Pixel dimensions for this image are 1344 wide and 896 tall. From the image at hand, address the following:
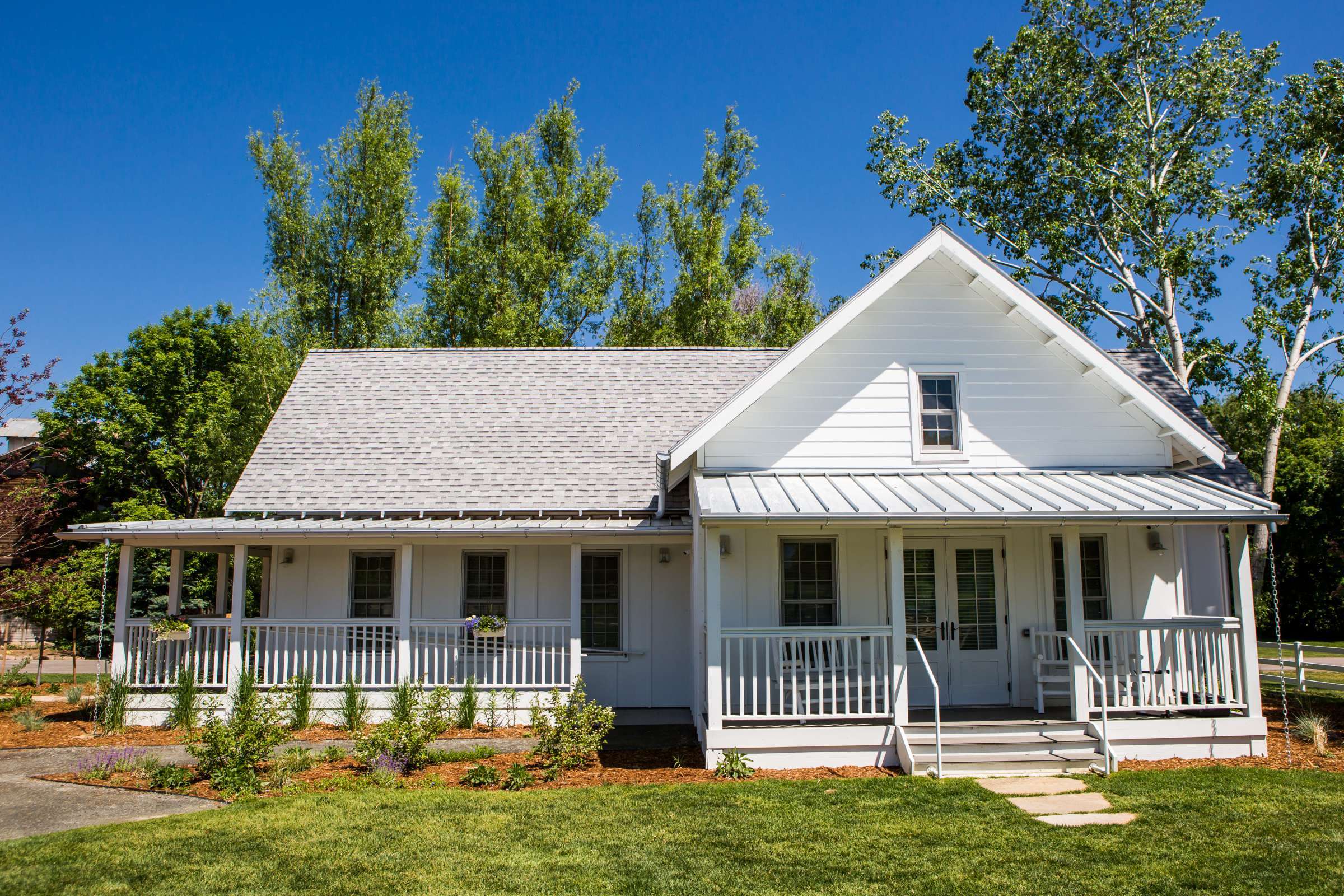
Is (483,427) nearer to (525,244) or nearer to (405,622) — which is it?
(405,622)

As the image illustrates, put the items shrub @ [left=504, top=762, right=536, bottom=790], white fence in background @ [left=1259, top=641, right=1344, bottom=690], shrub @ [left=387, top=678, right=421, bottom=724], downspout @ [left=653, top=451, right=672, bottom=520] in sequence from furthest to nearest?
white fence in background @ [left=1259, top=641, right=1344, bottom=690]
shrub @ [left=387, top=678, right=421, bottom=724]
downspout @ [left=653, top=451, right=672, bottom=520]
shrub @ [left=504, top=762, right=536, bottom=790]

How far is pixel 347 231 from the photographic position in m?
28.5

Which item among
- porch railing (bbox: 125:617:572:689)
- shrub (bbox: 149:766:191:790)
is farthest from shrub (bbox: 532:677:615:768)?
shrub (bbox: 149:766:191:790)

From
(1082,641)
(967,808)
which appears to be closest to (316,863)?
(967,808)

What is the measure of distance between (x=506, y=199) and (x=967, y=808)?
25386mm

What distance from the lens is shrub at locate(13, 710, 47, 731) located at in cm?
1329

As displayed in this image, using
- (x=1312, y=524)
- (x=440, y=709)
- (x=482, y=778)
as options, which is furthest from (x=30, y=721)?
(x=1312, y=524)

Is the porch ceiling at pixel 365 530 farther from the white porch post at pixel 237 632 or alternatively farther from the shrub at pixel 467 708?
the shrub at pixel 467 708

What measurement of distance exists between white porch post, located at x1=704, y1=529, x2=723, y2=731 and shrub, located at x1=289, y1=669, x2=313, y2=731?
6.14m

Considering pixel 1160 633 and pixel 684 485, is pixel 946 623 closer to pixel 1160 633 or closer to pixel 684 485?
pixel 1160 633

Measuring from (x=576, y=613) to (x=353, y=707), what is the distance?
11.3 ft

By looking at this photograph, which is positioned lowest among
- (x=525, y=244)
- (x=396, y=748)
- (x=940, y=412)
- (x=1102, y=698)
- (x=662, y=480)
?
(x=396, y=748)

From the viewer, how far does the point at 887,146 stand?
87.0ft

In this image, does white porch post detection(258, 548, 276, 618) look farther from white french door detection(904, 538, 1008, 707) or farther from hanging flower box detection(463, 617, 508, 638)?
white french door detection(904, 538, 1008, 707)
